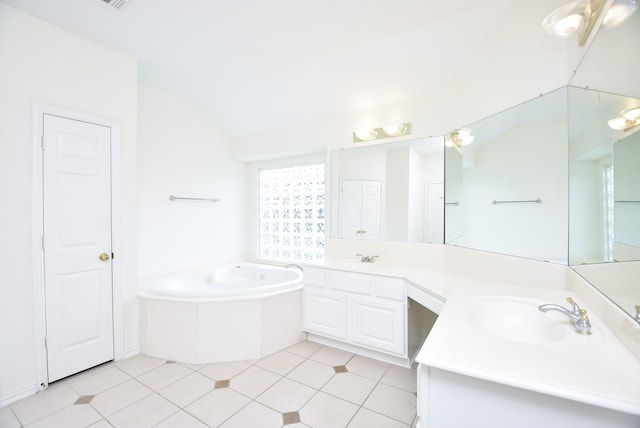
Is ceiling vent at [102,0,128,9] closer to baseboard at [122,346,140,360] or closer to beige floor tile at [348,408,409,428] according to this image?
baseboard at [122,346,140,360]

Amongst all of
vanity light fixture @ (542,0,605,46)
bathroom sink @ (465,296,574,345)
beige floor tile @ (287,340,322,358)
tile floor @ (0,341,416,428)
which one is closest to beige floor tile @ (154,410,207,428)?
tile floor @ (0,341,416,428)

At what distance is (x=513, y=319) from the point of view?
1.29m

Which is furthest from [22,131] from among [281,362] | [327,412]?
[327,412]

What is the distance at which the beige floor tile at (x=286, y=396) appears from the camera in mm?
1755

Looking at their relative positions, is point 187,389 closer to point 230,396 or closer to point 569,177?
point 230,396

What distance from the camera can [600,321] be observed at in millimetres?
1058

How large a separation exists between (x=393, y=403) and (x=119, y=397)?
1855 millimetres

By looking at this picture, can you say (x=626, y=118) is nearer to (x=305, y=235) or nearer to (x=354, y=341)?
(x=354, y=341)

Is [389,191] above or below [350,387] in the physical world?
above

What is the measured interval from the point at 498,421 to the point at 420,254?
1802 mm

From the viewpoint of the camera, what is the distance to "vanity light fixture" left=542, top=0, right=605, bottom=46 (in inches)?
49.0

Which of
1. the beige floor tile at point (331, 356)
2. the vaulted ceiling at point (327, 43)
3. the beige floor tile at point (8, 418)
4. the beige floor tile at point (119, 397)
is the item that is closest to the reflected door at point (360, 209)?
the vaulted ceiling at point (327, 43)

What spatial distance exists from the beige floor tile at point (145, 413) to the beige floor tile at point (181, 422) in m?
0.04

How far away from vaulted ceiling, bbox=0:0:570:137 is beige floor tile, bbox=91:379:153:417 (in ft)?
8.80
